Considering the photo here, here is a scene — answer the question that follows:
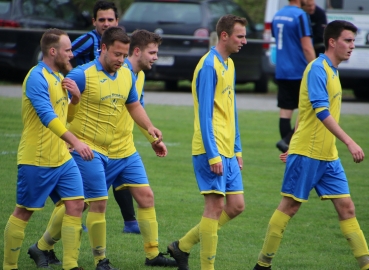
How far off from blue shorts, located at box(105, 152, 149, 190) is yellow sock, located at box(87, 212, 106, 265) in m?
0.34

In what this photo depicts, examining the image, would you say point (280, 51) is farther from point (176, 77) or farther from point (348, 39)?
point (176, 77)

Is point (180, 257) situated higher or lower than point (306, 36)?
lower

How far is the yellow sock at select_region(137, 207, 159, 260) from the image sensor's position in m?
→ 6.15

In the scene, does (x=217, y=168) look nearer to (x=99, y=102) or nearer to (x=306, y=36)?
(x=99, y=102)

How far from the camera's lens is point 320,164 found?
579 centimetres

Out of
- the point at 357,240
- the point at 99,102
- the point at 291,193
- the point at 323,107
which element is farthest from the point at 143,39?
the point at 357,240

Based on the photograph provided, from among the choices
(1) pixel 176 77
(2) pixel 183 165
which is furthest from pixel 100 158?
(1) pixel 176 77

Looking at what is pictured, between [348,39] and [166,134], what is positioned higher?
[348,39]

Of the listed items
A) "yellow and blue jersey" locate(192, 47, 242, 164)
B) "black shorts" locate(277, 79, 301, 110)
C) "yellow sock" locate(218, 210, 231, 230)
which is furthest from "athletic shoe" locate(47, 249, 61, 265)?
"black shorts" locate(277, 79, 301, 110)

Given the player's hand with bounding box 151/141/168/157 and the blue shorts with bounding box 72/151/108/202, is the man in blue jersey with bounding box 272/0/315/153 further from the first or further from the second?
the blue shorts with bounding box 72/151/108/202

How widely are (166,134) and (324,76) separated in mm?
7139

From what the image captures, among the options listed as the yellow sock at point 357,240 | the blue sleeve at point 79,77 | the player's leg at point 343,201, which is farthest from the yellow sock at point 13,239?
the yellow sock at point 357,240

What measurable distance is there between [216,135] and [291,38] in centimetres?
554

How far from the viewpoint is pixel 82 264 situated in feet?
20.2
